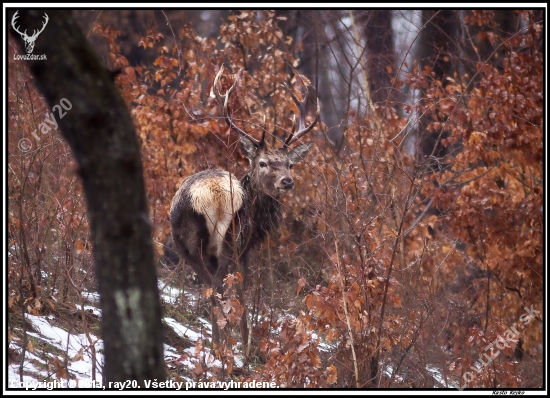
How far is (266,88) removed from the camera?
10242mm

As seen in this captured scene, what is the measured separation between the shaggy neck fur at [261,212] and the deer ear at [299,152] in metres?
0.61

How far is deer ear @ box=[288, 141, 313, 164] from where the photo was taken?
8.77 meters

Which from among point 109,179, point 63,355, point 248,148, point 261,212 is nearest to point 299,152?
point 248,148

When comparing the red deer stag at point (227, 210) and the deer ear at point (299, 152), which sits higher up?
the deer ear at point (299, 152)

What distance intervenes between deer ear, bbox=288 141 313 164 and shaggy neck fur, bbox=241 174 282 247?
612mm

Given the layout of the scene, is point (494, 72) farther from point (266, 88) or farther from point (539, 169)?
point (266, 88)

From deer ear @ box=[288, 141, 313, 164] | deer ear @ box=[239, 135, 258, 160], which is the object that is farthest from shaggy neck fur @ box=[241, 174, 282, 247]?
deer ear @ box=[288, 141, 313, 164]

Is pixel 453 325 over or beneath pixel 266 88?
beneath

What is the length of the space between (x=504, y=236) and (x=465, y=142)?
130 centimetres

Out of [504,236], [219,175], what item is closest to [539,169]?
[504,236]

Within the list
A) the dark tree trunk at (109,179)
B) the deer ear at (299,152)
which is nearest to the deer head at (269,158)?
the deer ear at (299,152)

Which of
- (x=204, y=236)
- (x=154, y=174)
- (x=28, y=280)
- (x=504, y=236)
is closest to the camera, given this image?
(x=28, y=280)

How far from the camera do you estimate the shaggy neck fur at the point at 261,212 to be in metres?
8.55

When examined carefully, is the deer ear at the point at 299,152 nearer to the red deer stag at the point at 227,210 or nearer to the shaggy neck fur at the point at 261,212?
the red deer stag at the point at 227,210
